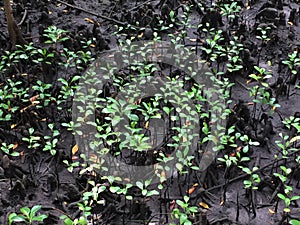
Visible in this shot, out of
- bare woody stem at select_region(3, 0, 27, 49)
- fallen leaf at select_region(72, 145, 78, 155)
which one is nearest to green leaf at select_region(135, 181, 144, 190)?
fallen leaf at select_region(72, 145, 78, 155)

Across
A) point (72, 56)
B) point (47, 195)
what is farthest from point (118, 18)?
point (47, 195)

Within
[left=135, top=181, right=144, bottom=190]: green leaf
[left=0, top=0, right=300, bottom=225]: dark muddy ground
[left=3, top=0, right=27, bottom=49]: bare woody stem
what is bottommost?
[left=0, top=0, right=300, bottom=225]: dark muddy ground

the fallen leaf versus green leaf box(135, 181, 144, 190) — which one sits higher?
green leaf box(135, 181, 144, 190)

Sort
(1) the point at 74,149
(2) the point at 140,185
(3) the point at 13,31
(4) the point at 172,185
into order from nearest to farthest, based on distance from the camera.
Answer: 1. (2) the point at 140,185
2. (4) the point at 172,185
3. (1) the point at 74,149
4. (3) the point at 13,31

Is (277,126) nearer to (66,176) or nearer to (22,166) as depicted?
(66,176)

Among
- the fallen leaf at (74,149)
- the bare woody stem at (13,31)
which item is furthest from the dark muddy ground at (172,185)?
the bare woody stem at (13,31)

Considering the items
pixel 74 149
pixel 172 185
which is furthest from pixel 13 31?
pixel 172 185

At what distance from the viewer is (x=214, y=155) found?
130 inches

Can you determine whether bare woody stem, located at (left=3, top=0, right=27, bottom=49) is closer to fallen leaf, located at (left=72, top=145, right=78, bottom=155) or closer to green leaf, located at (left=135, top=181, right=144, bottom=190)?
fallen leaf, located at (left=72, top=145, right=78, bottom=155)

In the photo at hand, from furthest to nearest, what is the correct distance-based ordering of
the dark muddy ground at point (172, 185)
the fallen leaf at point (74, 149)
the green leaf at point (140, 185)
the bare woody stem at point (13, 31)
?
the bare woody stem at point (13, 31)
the fallen leaf at point (74, 149)
the dark muddy ground at point (172, 185)
the green leaf at point (140, 185)

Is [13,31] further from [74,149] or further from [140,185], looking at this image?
[140,185]

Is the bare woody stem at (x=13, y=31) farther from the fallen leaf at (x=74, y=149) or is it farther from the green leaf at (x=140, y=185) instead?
the green leaf at (x=140, y=185)

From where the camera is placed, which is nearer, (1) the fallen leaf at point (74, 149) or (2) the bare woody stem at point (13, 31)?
(1) the fallen leaf at point (74, 149)

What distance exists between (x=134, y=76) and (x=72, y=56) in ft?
2.23
